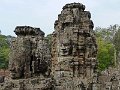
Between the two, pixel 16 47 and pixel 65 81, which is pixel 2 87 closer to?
pixel 16 47

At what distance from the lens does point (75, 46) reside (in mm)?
11711

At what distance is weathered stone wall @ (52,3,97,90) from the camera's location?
1170 centimetres

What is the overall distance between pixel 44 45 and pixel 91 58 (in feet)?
12.3

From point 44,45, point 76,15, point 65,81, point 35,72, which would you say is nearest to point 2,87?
point 35,72

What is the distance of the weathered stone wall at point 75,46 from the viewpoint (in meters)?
11.7

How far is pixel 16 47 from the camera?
338 inches

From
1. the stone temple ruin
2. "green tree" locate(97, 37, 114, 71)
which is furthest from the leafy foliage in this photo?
the stone temple ruin

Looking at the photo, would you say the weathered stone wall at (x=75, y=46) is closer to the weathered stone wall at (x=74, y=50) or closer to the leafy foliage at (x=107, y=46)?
the weathered stone wall at (x=74, y=50)

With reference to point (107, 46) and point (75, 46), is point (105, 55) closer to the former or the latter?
point (107, 46)

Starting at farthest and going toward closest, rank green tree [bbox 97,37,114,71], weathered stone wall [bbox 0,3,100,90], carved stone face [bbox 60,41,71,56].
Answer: green tree [bbox 97,37,114,71], carved stone face [bbox 60,41,71,56], weathered stone wall [bbox 0,3,100,90]

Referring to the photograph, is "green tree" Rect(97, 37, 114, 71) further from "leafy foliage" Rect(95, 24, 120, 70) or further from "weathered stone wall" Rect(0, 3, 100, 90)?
"weathered stone wall" Rect(0, 3, 100, 90)

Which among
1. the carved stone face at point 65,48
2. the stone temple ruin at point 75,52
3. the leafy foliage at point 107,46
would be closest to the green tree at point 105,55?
the leafy foliage at point 107,46

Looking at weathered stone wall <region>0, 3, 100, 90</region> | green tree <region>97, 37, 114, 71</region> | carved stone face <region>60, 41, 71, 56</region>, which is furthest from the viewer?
green tree <region>97, 37, 114, 71</region>

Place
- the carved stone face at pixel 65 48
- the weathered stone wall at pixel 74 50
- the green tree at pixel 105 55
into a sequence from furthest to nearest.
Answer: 1. the green tree at pixel 105 55
2. the carved stone face at pixel 65 48
3. the weathered stone wall at pixel 74 50
